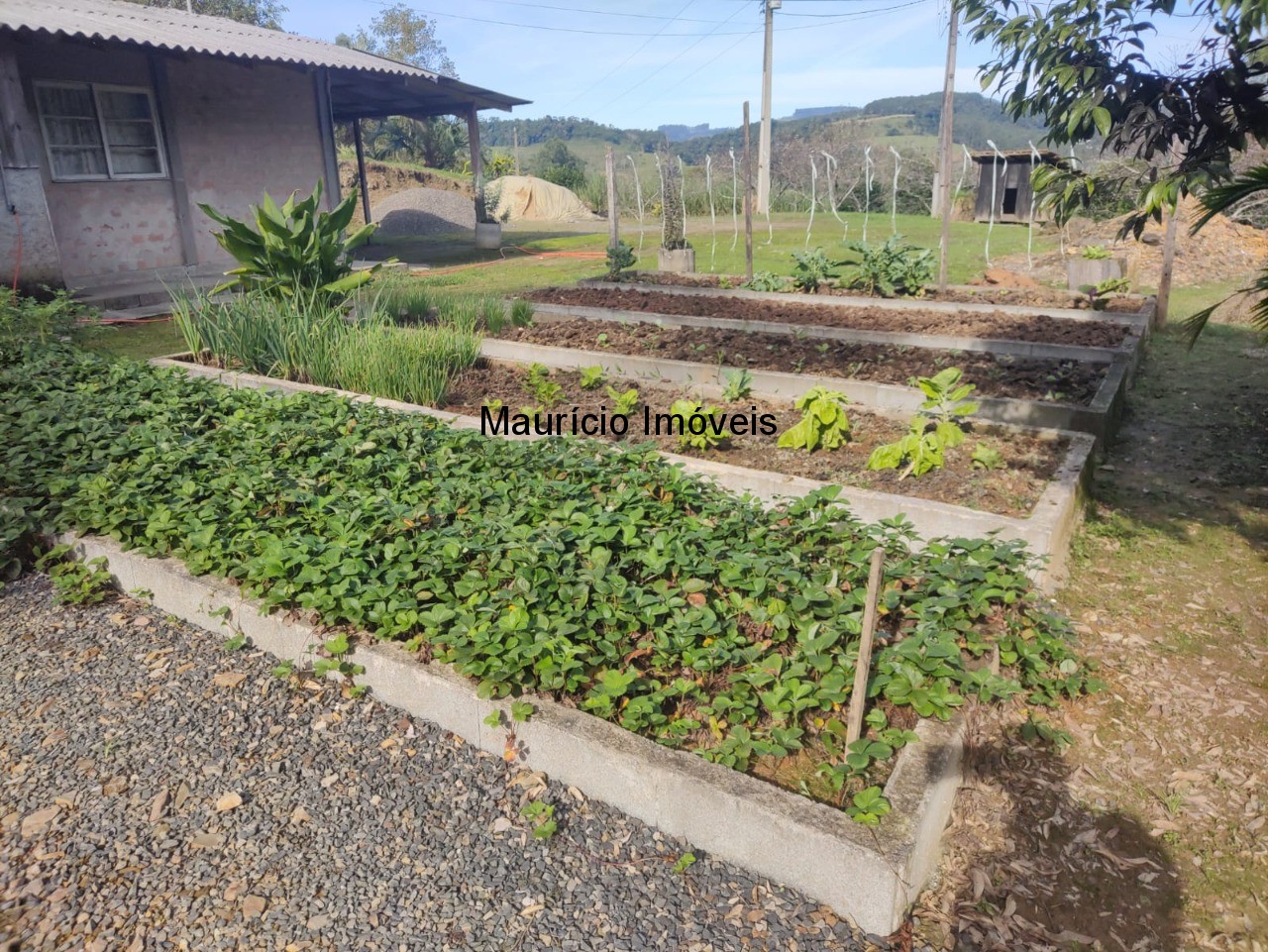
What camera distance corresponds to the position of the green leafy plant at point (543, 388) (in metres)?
5.64

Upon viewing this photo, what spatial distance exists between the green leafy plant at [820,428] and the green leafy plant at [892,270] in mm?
4625

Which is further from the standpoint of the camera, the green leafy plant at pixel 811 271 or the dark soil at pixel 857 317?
the green leafy plant at pixel 811 271

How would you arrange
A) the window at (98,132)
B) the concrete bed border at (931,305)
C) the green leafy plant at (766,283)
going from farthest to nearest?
the window at (98,132)
the green leafy plant at (766,283)
the concrete bed border at (931,305)

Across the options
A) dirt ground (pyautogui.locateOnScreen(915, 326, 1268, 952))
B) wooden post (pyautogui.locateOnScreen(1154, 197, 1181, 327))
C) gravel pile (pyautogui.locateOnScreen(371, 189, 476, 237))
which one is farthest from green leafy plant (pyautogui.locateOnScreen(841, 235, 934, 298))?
gravel pile (pyautogui.locateOnScreen(371, 189, 476, 237))

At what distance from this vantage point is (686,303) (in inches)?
343

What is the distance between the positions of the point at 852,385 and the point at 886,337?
5.27ft

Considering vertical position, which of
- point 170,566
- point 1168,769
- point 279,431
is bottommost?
point 1168,769

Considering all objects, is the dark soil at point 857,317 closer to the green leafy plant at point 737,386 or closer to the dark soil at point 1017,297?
the dark soil at point 1017,297

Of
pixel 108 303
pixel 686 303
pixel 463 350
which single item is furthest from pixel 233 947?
pixel 108 303

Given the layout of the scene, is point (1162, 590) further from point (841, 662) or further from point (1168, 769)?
point (841, 662)

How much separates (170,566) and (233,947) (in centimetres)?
184

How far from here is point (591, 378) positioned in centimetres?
592

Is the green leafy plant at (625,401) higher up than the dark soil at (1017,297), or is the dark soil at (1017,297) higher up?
the dark soil at (1017,297)

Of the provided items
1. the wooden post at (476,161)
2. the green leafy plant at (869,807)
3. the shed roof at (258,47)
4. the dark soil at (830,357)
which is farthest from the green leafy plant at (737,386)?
the wooden post at (476,161)
